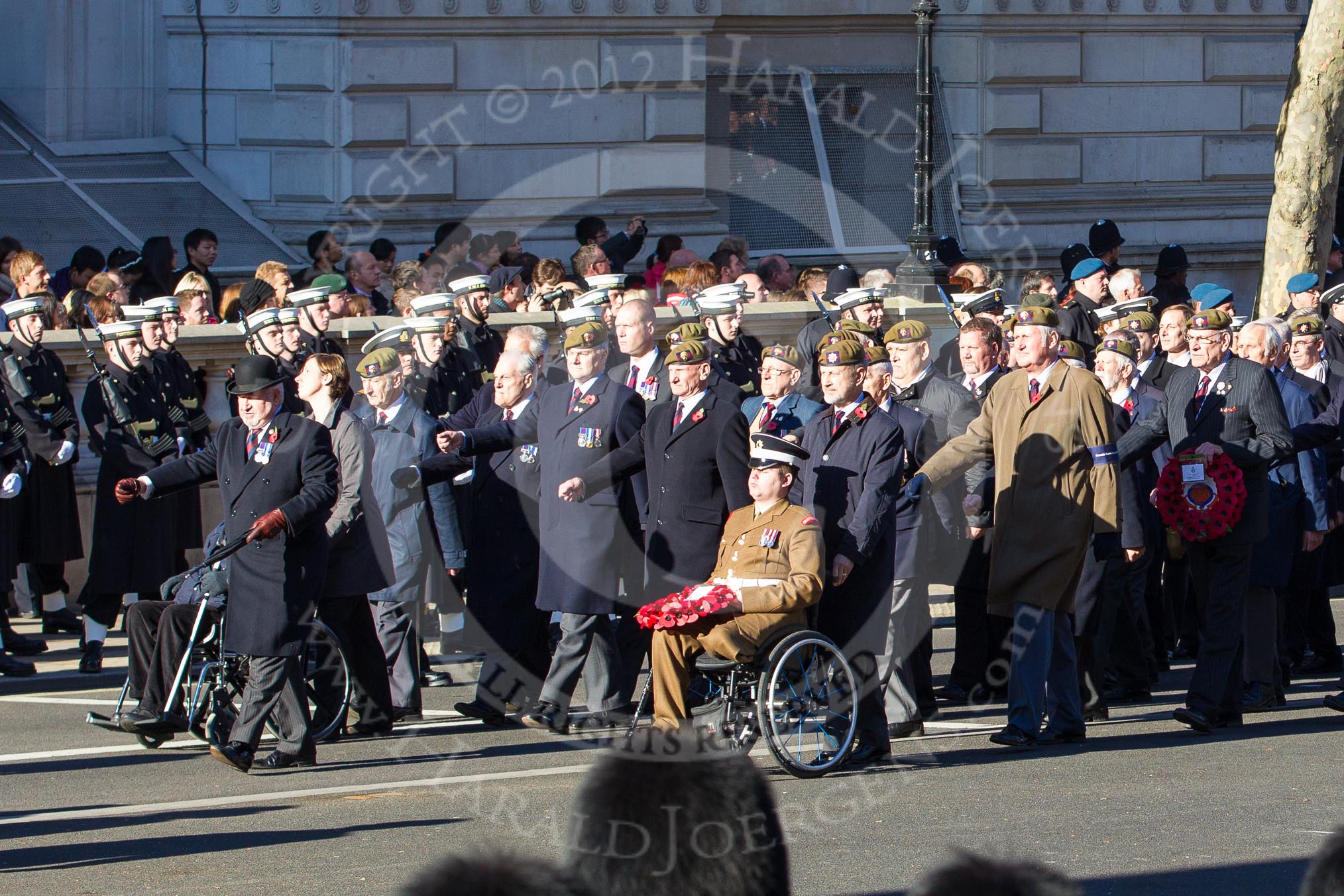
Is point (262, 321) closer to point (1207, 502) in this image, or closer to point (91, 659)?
point (91, 659)

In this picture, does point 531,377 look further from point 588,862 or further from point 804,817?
point 588,862

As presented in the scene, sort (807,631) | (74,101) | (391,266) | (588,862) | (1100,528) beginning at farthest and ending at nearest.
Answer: (74,101) < (391,266) < (1100,528) < (807,631) < (588,862)

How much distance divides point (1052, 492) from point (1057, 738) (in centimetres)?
113

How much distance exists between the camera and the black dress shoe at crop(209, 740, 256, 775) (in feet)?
28.7

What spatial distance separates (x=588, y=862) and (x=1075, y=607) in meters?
7.58

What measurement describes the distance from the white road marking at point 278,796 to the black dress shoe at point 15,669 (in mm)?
3434

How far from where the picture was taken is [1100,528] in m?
9.30

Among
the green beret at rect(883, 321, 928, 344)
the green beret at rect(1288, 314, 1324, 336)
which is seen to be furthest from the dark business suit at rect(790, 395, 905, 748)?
the green beret at rect(1288, 314, 1324, 336)

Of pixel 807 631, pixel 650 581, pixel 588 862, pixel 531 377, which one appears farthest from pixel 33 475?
pixel 588 862

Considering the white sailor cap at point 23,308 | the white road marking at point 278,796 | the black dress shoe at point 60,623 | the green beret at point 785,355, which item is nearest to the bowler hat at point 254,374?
the white road marking at point 278,796

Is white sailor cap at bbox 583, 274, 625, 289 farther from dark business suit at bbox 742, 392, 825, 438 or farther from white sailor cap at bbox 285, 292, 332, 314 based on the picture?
dark business suit at bbox 742, 392, 825, 438

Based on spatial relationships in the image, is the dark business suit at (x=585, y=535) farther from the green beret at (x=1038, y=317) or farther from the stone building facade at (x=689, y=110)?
the stone building facade at (x=689, y=110)

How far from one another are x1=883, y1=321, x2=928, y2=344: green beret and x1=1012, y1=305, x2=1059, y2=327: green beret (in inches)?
52.8

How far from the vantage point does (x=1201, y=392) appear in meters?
10.1
